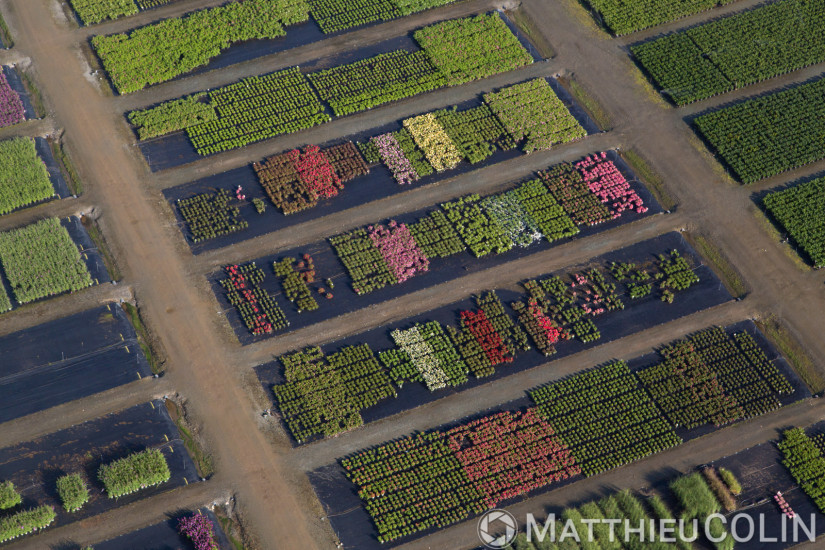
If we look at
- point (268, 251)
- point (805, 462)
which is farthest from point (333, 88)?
point (805, 462)

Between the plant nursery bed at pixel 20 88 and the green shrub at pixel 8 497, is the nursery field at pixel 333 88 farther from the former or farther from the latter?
the green shrub at pixel 8 497

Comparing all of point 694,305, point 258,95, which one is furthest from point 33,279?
point 694,305

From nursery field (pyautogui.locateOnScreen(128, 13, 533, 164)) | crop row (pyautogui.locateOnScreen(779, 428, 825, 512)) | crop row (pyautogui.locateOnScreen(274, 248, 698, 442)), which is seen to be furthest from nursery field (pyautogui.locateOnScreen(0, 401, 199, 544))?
crop row (pyautogui.locateOnScreen(779, 428, 825, 512))

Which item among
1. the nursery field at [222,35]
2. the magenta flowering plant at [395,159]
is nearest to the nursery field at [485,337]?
the magenta flowering plant at [395,159]

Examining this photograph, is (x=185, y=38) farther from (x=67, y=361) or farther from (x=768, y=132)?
(x=768, y=132)

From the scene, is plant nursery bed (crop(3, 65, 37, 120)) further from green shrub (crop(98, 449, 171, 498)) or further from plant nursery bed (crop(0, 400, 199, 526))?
green shrub (crop(98, 449, 171, 498))
